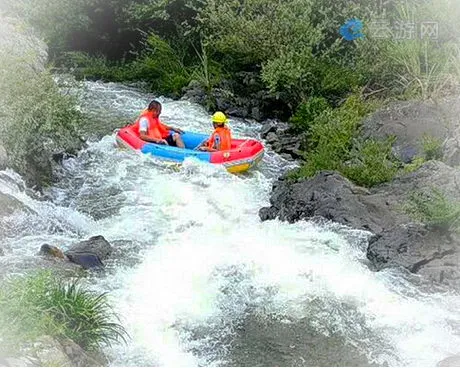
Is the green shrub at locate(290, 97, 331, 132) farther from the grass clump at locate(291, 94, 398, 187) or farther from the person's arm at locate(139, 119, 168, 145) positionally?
the person's arm at locate(139, 119, 168, 145)

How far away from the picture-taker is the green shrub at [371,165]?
8359 millimetres

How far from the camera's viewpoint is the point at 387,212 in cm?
768

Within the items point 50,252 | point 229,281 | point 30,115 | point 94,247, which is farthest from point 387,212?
point 30,115

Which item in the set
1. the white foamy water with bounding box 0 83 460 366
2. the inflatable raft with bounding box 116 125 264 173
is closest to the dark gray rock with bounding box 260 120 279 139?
the inflatable raft with bounding box 116 125 264 173

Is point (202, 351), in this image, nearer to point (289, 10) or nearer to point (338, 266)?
point (338, 266)

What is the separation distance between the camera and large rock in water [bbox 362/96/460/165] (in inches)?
357

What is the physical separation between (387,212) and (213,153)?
2639 millimetres

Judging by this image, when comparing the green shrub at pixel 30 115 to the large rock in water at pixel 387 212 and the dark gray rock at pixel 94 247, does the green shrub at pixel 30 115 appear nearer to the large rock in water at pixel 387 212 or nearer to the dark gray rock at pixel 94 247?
the dark gray rock at pixel 94 247

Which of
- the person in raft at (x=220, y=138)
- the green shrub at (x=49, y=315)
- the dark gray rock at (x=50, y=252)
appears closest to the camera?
the green shrub at (x=49, y=315)

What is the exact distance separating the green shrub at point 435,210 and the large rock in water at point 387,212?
0.09m

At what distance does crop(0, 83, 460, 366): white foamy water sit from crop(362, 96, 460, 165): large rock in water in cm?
171

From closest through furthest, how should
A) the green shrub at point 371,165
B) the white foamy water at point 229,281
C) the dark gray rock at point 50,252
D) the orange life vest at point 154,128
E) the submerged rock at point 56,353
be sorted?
the submerged rock at point 56,353 → the white foamy water at point 229,281 → the dark gray rock at point 50,252 → the green shrub at point 371,165 → the orange life vest at point 154,128

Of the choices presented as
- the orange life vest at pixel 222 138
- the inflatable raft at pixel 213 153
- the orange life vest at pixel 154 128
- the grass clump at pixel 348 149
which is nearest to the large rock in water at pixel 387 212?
the grass clump at pixel 348 149

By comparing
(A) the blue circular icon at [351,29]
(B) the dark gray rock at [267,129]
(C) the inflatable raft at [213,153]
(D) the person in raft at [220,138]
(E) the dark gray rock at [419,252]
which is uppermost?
(A) the blue circular icon at [351,29]
